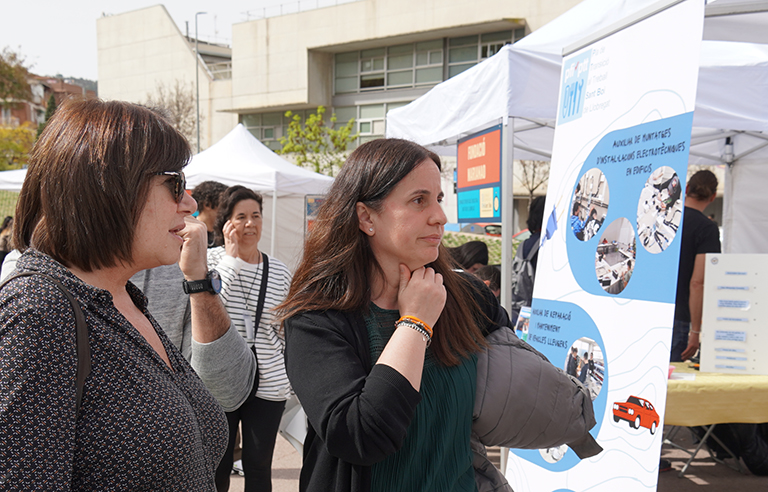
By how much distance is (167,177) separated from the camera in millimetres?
1223

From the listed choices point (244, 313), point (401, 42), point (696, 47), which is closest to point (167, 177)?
point (696, 47)

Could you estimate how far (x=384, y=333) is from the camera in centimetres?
147

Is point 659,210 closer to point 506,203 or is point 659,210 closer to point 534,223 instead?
point 506,203

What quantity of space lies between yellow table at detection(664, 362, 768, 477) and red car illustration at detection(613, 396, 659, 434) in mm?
1251

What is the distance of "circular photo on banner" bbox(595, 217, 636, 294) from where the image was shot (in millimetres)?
2109

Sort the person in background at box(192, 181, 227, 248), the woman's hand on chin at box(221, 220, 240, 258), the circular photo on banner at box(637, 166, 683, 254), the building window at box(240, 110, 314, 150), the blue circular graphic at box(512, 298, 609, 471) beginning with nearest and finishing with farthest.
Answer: the circular photo on banner at box(637, 166, 683, 254) → the blue circular graphic at box(512, 298, 609, 471) → the woman's hand on chin at box(221, 220, 240, 258) → the person in background at box(192, 181, 227, 248) → the building window at box(240, 110, 314, 150)

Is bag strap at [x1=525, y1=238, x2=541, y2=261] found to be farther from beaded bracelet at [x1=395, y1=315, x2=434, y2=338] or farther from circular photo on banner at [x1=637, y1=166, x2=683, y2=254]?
beaded bracelet at [x1=395, y1=315, x2=434, y2=338]

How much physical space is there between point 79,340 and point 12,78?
31.9m

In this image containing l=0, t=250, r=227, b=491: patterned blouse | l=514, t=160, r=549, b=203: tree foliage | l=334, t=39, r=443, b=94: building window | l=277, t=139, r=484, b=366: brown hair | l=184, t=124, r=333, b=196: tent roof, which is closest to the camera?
l=0, t=250, r=227, b=491: patterned blouse

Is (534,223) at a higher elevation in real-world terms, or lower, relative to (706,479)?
higher

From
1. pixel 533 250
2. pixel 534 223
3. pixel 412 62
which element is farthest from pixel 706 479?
pixel 412 62

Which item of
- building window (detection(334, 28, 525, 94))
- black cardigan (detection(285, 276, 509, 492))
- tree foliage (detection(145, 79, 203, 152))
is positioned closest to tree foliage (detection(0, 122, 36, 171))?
tree foliage (detection(145, 79, 203, 152))

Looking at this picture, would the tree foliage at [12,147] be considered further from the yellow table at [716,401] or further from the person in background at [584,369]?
the person in background at [584,369]

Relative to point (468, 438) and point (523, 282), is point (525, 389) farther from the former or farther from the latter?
point (523, 282)
